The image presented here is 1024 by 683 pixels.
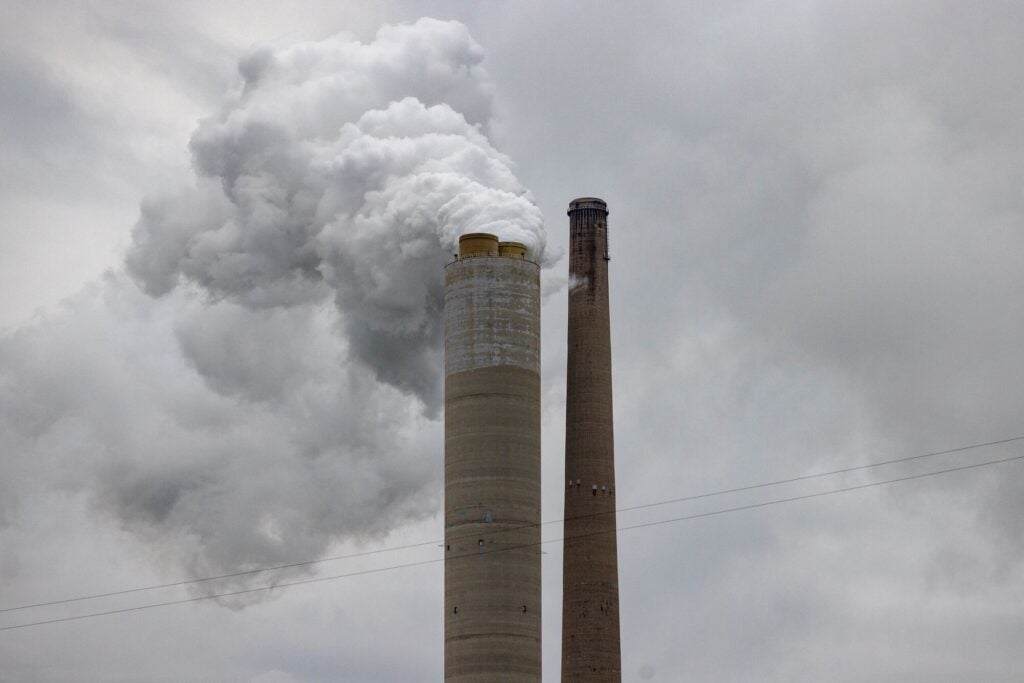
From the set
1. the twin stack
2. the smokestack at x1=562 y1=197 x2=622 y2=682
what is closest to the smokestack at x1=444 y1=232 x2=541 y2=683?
the twin stack

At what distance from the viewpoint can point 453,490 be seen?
98.8 metres

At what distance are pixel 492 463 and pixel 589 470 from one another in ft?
34.7

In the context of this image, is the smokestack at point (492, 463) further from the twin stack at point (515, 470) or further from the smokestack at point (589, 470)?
the smokestack at point (589, 470)

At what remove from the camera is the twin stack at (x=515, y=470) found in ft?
315

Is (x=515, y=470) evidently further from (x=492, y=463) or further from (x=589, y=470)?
(x=589, y=470)

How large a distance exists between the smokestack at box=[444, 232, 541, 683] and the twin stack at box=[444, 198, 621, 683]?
5 cm

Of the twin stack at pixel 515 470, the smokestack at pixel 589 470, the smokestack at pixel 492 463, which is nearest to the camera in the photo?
the smokestack at pixel 492 463

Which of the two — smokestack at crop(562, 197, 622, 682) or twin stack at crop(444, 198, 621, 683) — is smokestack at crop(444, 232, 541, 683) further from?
smokestack at crop(562, 197, 622, 682)

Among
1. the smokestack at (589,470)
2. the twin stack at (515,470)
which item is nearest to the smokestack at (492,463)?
the twin stack at (515,470)

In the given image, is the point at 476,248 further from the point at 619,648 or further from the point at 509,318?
the point at 619,648

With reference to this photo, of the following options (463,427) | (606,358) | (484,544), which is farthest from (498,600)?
(606,358)

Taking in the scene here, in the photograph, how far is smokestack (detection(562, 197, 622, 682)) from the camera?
104 m

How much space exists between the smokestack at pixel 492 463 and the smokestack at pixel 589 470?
6.89 meters

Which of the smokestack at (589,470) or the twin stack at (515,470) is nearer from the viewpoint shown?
the twin stack at (515,470)
